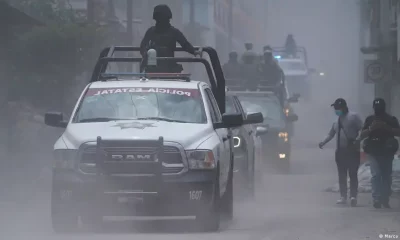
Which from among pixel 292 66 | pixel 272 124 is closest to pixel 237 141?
pixel 272 124

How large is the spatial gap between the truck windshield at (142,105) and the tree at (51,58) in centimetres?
1816

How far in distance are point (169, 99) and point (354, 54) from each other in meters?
93.5

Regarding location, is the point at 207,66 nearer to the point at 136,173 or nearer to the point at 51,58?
the point at 136,173

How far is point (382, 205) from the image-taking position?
19.2 metres

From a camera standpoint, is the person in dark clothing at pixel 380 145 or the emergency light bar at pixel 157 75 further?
the person in dark clothing at pixel 380 145

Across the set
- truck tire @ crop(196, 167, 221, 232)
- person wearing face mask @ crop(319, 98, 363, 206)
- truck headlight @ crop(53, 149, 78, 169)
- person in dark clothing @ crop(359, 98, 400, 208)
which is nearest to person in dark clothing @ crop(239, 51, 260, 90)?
person wearing face mask @ crop(319, 98, 363, 206)

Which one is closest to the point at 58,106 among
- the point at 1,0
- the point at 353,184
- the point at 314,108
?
the point at 1,0

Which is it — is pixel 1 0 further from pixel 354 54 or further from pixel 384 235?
pixel 354 54

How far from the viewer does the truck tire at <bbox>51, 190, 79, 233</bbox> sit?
1305 centimetres

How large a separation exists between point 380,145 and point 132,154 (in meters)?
6.83

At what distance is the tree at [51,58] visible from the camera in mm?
32406

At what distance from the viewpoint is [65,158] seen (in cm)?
1305

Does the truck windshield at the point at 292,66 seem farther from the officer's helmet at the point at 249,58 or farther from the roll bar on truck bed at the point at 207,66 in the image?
the roll bar on truck bed at the point at 207,66

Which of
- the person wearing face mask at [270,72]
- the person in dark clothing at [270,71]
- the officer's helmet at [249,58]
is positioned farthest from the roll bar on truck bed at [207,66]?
the officer's helmet at [249,58]
